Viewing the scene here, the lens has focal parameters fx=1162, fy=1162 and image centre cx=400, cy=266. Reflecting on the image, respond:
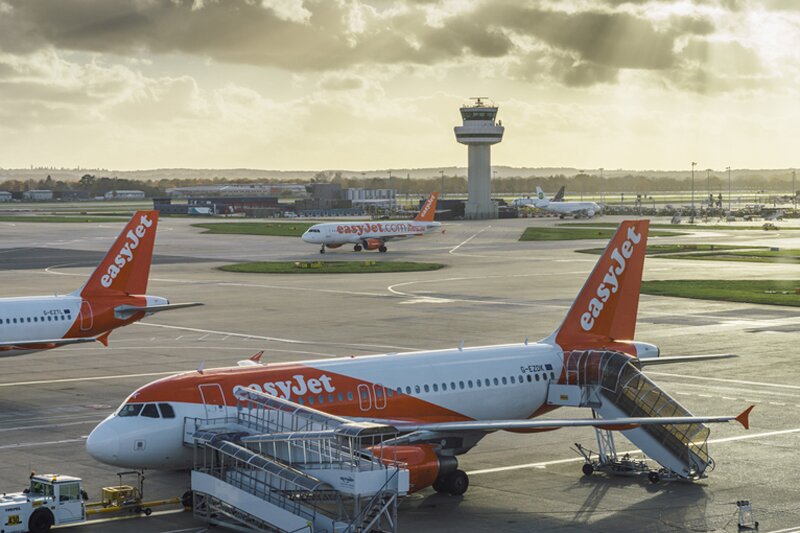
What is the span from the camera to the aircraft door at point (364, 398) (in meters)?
37.1

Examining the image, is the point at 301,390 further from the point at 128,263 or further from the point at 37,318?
the point at 128,263

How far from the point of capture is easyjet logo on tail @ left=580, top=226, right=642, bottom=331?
144 feet

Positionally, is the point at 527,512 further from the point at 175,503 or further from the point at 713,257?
the point at 713,257

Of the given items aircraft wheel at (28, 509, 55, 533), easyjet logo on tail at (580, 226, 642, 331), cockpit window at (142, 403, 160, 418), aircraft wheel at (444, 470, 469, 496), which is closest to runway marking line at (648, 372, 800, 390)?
easyjet logo on tail at (580, 226, 642, 331)

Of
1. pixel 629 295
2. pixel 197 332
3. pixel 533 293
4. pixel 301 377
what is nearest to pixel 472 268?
pixel 533 293

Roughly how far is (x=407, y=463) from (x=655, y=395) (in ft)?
36.5

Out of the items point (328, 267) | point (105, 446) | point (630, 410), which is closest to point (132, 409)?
point (105, 446)

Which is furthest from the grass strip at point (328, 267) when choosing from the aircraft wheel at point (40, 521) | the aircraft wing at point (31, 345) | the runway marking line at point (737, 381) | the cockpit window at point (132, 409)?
the aircraft wheel at point (40, 521)

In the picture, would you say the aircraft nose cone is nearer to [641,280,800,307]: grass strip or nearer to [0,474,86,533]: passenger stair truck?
[0,474,86,533]: passenger stair truck

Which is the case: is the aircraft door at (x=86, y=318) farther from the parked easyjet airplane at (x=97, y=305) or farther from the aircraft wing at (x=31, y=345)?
the aircraft wing at (x=31, y=345)

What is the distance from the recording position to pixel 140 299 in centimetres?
5944

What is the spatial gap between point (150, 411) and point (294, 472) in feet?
19.2

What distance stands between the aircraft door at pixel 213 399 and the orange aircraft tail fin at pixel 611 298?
14014mm

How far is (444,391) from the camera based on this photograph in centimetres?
3878
